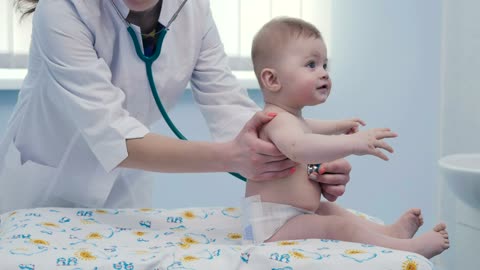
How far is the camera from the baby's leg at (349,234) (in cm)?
136

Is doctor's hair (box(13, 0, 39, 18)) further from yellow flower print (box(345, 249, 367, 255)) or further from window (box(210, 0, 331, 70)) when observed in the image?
window (box(210, 0, 331, 70))

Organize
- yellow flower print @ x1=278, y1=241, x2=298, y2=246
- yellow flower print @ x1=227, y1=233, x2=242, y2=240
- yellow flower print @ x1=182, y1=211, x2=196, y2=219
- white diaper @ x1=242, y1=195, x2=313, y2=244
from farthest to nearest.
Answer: yellow flower print @ x1=182, y1=211, x2=196, y2=219, yellow flower print @ x1=227, y1=233, x2=242, y2=240, white diaper @ x1=242, y1=195, x2=313, y2=244, yellow flower print @ x1=278, y1=241, x2=298, y2=246

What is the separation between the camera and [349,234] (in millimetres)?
1387

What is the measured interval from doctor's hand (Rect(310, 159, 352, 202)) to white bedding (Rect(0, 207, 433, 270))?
181mm

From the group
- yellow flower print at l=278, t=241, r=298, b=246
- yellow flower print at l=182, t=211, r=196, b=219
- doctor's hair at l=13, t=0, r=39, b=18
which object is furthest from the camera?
doctor's hair at l=13, t=0, r=39, b=18

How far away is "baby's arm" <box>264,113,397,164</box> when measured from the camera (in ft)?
4.07

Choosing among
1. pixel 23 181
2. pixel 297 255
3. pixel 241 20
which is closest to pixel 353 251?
pixel 297 255

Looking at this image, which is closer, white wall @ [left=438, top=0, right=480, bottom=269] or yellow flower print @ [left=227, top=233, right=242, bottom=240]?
yellow flower print @ [left=227, top=233, right=242, bottom=240]

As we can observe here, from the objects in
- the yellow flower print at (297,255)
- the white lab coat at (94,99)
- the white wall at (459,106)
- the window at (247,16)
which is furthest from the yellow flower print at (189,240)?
the white wall at (459,106)

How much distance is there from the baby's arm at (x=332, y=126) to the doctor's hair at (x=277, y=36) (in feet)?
0.57

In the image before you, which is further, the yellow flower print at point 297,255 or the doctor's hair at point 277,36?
the doctor's hair at point 277,36

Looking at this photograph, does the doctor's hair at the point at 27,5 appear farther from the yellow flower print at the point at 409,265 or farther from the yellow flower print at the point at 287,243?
→ the yellow flower print at the point at 409,265

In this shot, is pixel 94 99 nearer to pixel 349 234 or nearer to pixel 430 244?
pixel 349 234

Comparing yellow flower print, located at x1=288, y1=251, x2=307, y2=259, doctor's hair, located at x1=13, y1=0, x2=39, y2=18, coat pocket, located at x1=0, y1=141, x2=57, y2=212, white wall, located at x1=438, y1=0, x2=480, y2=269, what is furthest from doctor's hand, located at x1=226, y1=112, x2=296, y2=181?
white wall, located at x1=438, y1=0, x2=480, y2=269
